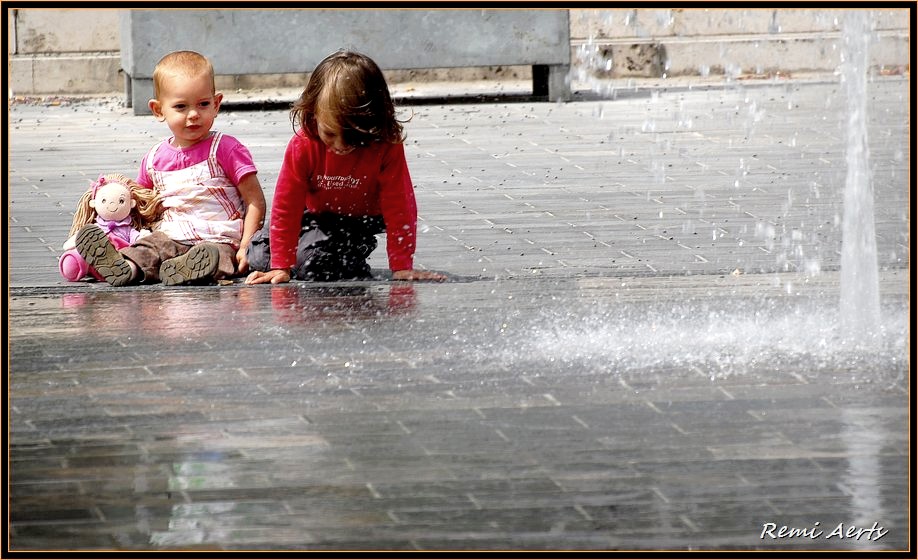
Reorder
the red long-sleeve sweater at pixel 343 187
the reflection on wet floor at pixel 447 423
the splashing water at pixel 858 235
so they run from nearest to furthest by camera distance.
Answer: the reflection on wet floor at pixel 447 423 → the splashing water at pixel 858 235 → the red long-sleeve sweater at pixel 343 187

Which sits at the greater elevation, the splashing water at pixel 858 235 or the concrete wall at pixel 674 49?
the concrete wall at pixel 674 49

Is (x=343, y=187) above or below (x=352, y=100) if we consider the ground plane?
below

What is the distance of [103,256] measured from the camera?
585cm

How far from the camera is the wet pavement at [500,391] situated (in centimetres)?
309

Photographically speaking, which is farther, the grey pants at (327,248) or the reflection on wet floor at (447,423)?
the grey pants at (327,248)

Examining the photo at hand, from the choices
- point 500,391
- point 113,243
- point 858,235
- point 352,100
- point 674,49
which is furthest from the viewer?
point 674,49

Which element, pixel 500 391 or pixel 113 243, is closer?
pixel 500 391

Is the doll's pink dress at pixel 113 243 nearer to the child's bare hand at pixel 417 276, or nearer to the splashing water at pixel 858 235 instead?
the child's bare hand at pixel 417 276

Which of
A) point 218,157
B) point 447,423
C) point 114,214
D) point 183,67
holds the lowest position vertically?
point 447,423

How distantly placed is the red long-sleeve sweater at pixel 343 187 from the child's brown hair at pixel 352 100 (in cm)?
7

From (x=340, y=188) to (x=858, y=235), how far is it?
2.03 meters

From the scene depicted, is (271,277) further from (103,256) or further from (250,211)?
(103,256)

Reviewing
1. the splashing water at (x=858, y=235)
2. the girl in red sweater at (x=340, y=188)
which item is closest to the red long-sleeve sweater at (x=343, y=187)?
the girl in red sweater at (x=340, y=188)

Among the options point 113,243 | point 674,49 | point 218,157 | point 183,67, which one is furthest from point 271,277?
point 674,49
